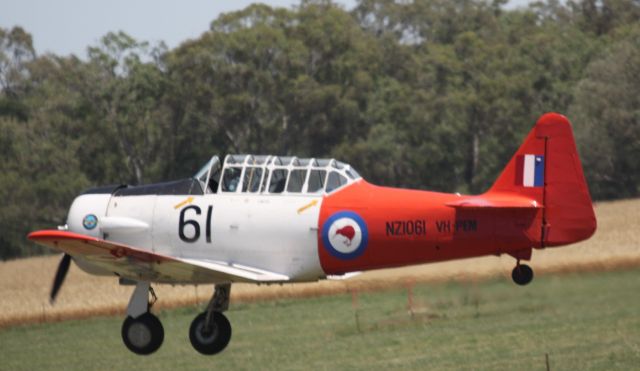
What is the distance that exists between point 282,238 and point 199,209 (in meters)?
1.25

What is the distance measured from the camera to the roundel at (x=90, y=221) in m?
20.5

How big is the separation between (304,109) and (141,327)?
159 ft

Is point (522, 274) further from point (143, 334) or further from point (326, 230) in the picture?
point (143, 334)

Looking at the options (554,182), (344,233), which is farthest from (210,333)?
(554,182)

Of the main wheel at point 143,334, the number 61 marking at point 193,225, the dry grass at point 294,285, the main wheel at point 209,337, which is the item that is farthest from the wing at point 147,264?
the dry grass at point 294,285

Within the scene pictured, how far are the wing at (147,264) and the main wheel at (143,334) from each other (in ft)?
2.07

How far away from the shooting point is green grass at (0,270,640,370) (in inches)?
1240

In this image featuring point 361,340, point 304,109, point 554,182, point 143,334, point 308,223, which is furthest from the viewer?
point 304,109

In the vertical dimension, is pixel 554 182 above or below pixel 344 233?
above

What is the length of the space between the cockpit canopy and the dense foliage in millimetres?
41962

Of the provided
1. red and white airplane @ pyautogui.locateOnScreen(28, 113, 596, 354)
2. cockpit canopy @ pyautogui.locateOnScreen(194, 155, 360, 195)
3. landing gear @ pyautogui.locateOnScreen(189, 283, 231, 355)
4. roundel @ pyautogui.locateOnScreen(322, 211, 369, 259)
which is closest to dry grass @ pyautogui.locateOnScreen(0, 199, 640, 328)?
red and white airplane @ pyautogui.locateOnScreen(28, 113, 596, 354)

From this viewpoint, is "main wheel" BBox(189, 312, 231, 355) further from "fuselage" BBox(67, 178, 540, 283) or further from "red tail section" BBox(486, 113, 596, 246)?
"red tail section" BBox(486, 113, 596, 246)

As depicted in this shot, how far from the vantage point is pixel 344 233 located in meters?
19.8

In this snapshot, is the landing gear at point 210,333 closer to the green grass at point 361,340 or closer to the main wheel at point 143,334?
the main wheel at point 143,334
